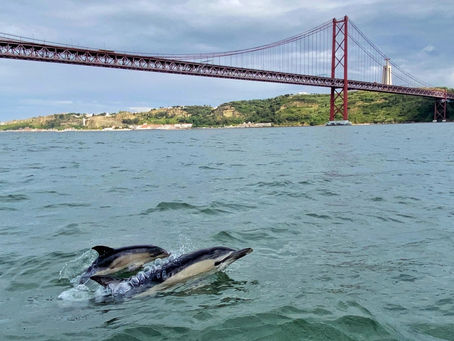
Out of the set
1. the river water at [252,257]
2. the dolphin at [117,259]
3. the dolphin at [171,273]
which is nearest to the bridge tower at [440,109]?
the river water at [252,257]

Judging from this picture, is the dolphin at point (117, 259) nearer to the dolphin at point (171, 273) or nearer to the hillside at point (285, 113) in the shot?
the dolphin at point (171, 273)

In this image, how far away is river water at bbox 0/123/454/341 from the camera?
3816 millimetres

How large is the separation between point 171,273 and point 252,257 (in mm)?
1604

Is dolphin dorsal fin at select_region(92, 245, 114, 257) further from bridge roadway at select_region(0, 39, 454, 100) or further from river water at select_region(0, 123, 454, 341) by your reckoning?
bridge roadway at select_region(0, 39, 454, 100)

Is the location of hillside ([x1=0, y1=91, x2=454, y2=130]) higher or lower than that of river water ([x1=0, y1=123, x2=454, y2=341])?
higher

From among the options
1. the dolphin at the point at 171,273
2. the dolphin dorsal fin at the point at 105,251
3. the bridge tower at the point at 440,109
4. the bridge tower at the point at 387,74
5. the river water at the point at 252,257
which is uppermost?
the bridge tower at the point at 387,74

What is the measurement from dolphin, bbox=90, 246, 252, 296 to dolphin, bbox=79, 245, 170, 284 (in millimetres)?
470

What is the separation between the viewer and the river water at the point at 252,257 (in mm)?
3816

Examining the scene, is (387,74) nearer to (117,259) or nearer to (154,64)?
(154,64)

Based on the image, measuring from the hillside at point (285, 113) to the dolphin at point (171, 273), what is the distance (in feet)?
392

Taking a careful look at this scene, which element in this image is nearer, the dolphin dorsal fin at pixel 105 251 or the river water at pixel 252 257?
the river water at pixel 252 257

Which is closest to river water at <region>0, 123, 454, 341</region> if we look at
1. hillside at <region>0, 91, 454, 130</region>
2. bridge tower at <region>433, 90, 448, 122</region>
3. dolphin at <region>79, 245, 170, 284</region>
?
Result: dolphin at <region>79, 245, 170, 284</region>

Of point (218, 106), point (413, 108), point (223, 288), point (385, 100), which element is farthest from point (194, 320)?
point (218, 106)

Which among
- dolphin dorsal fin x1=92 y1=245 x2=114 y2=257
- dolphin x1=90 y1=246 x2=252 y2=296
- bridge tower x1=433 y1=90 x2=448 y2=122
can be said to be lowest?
dolphin x1=90 y1=246 x2=252 y2=296
